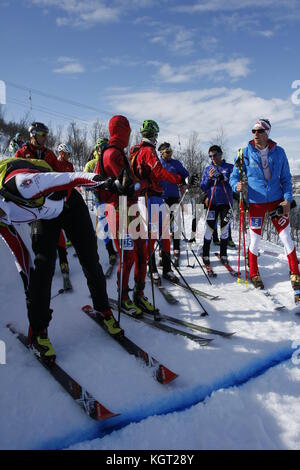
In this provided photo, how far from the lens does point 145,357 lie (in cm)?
288

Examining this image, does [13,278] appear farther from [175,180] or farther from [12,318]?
[175,180]

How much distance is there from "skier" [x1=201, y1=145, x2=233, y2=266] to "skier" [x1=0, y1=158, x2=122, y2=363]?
3.31 metres

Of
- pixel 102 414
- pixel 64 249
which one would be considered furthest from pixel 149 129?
pixel 102 414

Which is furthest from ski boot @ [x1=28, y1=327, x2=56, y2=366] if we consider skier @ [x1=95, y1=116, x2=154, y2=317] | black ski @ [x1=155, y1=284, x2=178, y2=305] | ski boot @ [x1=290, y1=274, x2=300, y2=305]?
ski boot @ [x1=290, y1=274, x2=300, y2=305]

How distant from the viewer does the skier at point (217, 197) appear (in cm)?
608

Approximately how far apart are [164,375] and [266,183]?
11.3 ft

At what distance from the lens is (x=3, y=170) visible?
2508mm

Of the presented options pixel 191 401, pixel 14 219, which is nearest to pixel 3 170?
pixel 14 219

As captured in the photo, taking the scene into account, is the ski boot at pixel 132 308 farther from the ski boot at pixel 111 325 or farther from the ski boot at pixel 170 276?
the ski boot at pixel 170 276

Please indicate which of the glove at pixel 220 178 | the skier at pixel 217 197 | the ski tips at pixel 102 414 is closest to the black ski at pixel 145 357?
the ski tips at pixel 102 414

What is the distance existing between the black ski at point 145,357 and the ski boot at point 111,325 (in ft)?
0.14

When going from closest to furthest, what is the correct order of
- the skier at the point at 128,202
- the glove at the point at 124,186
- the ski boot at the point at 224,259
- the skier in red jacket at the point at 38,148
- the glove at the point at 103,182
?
the glove at the point at 103,182
the glove at the point at 124,186
the skier at the point at 128,202
the skier in red jacket at the point at 38,148
the ski boot at the point at 224,259

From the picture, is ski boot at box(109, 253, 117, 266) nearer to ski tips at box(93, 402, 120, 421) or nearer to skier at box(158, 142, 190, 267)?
skier at box(158, 142, 190, 267)

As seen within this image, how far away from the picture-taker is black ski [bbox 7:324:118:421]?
7.28 ft
